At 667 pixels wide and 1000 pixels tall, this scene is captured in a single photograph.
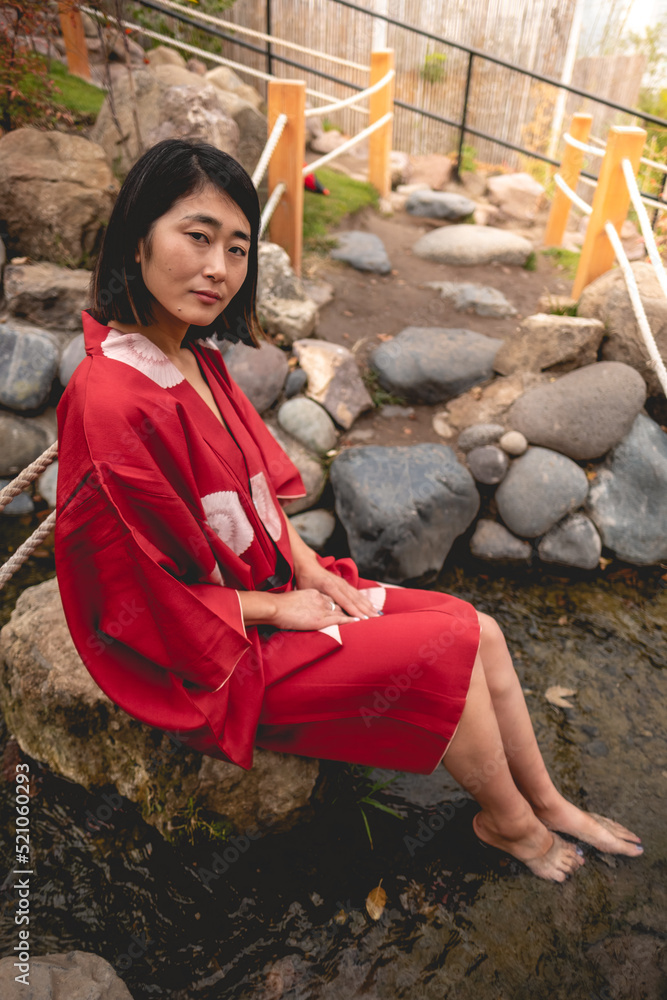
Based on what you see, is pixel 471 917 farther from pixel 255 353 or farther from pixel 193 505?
pixel 255 353

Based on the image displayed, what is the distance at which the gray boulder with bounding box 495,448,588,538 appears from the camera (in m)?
3.39

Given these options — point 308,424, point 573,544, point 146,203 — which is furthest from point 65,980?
point 573,544

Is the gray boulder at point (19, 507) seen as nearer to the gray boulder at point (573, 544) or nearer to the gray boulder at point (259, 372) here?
the gray boulder at point (259, 372)

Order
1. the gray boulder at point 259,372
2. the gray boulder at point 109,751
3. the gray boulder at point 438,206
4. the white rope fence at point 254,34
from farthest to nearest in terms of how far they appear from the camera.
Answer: the gray boulder at point 438,206 → the white rope fence at point 254,34 → the gray boulder at point 259,372 → the gray boulder at point 109,751

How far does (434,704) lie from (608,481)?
93.2 inches

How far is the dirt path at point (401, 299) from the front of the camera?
13.1 feet

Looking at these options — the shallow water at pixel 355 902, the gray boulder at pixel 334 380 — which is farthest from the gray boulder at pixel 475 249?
the shallow water at pixel 355 902

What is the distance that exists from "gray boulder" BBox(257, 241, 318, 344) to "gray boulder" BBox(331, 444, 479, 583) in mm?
1094

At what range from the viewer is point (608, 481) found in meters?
3.51

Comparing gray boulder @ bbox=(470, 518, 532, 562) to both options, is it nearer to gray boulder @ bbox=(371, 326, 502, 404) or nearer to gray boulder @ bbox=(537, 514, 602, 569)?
gray boulder @ bbox=(537, 514, 602, 569)

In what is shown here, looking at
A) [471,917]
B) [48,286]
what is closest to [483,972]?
[471,917]

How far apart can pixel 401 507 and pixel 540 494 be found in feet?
2.66

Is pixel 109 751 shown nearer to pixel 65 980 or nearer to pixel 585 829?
pixel 65 980

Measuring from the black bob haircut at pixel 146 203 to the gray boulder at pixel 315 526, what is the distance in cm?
194
